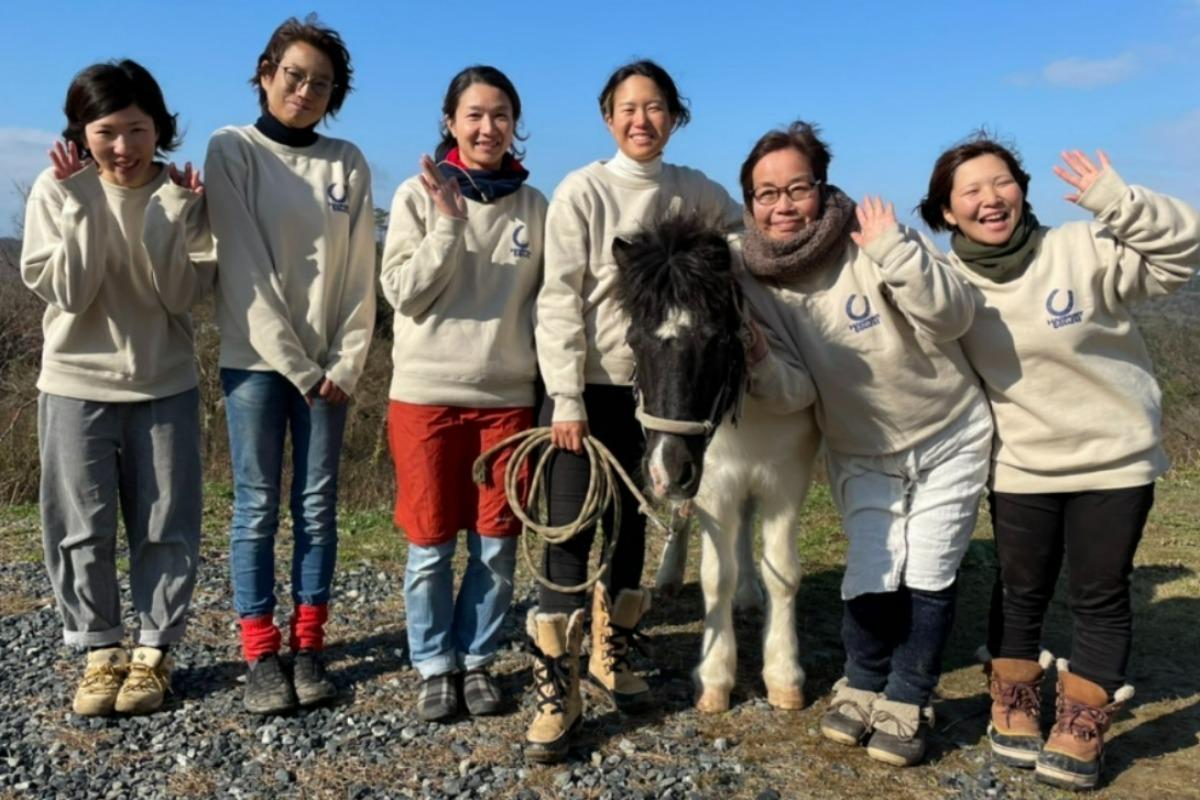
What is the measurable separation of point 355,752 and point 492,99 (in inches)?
98.6

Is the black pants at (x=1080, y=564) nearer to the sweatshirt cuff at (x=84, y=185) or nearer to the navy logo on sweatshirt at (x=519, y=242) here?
the navy logo on sweatshirt at (x=519, y=242)

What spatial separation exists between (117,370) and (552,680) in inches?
82.2

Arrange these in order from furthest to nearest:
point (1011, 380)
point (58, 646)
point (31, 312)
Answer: point (31, 312) < point (58, 646) < point (1011, 380)

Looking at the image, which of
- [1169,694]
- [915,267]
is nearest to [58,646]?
[915,267]

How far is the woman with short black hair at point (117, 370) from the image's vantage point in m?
3.61

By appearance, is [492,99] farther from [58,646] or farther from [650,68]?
[58,646]

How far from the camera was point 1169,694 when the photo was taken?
4176 mm

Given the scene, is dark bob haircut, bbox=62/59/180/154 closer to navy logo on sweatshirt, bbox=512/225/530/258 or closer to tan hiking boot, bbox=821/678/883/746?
navy logo on sweatshirt, bbox=512/225/530/258

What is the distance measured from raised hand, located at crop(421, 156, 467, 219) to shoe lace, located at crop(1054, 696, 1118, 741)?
2833 mm

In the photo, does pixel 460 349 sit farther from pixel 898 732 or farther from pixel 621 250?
pixel 898 732

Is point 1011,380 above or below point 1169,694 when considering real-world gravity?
above

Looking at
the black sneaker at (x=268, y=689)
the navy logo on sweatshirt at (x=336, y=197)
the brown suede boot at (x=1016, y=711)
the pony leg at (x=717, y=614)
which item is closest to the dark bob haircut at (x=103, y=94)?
the navy logo on sweatshirt at (x=336, y=197)

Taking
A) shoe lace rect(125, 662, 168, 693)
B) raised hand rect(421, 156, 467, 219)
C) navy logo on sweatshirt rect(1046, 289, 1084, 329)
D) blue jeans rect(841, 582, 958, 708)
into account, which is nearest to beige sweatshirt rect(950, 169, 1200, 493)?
navy logo on sweatshirt rect(1046, 289, 1084, 329)

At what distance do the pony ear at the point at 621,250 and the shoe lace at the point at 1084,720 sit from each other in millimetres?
2269
